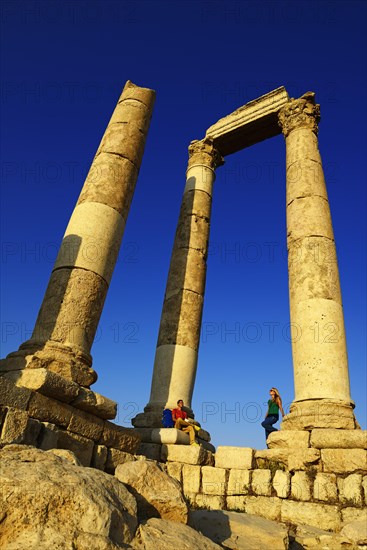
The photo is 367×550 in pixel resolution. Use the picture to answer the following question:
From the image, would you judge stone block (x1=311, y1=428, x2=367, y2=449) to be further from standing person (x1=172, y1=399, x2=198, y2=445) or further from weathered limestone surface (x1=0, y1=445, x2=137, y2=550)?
weathered limestone surface (x1=0, y1=445, x2=137, y2=550)

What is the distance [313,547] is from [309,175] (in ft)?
33.0

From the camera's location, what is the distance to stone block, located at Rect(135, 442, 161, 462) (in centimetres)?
1015

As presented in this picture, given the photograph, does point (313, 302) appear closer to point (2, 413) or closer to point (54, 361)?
point (54, 361)

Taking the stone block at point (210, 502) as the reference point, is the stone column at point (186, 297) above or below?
above

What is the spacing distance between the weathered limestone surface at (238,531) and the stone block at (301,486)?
110 inches

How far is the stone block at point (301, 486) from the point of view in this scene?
8.22 metres

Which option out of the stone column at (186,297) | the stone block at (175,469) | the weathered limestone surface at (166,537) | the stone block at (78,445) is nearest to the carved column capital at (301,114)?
the stone column at (186,297)

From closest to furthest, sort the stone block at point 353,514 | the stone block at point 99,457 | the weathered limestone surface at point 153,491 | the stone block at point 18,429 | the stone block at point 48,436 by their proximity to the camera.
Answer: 1. the weathered limestone surface at point 153,491
2. the stone block at point 18,429
3. the stone block at point 48,436
4. the stone block at point 99,457
5. the stone block at point 353,514

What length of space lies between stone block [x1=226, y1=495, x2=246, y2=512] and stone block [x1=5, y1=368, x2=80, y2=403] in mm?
4166

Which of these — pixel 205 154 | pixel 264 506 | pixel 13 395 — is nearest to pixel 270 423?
pixel 264 506

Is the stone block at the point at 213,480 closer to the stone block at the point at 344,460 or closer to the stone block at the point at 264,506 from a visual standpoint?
the stone block at the point at 264,506

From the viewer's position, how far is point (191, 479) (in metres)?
9.29

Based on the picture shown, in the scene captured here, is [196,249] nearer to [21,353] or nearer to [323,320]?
[323,320]

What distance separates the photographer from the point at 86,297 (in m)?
8.43
